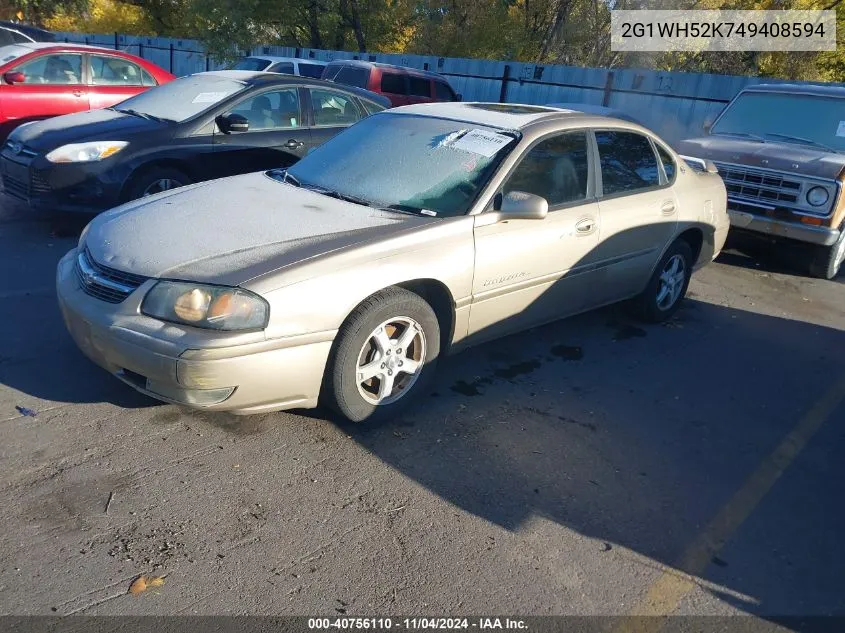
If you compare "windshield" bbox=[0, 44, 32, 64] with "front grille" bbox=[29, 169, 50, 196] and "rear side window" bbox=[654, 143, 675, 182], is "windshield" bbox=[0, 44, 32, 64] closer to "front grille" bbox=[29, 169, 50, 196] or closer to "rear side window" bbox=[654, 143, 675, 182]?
"front grille" bbox=[29, 169, 50, 196]

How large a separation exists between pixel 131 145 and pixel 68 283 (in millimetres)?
3280

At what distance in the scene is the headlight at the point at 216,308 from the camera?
3.37 m

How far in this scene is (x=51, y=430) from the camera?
11.9 feet

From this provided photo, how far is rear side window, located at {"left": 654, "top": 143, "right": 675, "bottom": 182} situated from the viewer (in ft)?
19.0

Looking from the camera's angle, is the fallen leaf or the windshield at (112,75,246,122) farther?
the windshield at (112,75,246,122)

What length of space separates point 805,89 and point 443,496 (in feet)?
24.9

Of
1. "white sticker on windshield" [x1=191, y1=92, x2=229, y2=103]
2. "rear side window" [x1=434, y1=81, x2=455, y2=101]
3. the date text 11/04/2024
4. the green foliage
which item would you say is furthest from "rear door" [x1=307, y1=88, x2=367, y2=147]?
the green foliage

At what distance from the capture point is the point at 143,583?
9.01 ft

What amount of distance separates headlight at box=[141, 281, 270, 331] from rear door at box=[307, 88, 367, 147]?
4.60 m

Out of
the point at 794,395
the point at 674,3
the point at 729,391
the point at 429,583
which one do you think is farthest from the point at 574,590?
the point at 674,3

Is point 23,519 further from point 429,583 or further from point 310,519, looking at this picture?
point 429,583

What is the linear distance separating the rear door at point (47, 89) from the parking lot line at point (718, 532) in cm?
889

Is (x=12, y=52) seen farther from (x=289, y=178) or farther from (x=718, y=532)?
(x=718, y=532)

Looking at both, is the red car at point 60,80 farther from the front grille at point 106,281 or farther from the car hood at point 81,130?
the front grille at point 106,281
